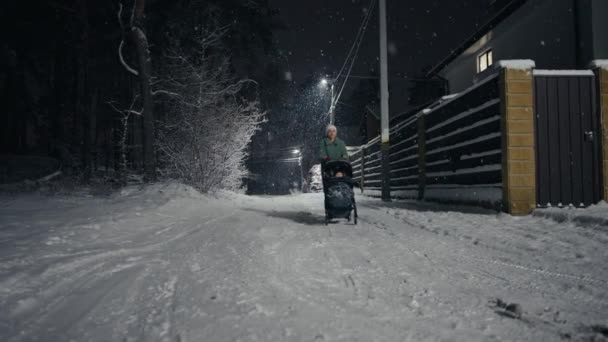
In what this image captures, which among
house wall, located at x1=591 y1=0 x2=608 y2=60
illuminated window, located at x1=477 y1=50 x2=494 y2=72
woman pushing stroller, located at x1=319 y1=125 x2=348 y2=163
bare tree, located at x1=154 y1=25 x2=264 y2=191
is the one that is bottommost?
woman pushing stroller, located at x1=319 y1=125 x2=348 y2=163

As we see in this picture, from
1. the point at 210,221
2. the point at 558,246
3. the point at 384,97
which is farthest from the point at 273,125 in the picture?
the point at 558,246

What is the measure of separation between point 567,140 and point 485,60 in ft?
46.5

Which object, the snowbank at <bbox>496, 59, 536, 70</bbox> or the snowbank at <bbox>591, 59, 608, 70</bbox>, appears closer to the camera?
the snowbank at <bbox>591, 59, 608, 70</bbox>

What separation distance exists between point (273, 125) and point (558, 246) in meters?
41.1

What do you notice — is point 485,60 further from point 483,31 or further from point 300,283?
point 300,283

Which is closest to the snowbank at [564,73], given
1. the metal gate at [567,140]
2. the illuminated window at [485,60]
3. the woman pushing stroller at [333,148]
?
the metal gate at [567,140]

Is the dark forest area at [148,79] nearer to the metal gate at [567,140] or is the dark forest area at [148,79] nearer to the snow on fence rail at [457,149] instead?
the snow on fence rail at [457,149]

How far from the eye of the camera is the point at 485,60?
18344 millimetres

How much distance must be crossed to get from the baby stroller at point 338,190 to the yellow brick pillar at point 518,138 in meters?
2.92

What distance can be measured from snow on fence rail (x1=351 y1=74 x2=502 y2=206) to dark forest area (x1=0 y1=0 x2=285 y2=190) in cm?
609

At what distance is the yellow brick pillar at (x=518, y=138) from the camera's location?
6164 millimetres

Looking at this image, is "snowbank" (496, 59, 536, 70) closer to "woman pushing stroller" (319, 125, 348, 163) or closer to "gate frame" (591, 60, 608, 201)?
"gate frame" (591, 60, 608, 201)

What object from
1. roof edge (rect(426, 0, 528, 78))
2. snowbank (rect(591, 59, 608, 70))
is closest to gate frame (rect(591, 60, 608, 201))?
snowbank (rect(591, 59, 608, 70))

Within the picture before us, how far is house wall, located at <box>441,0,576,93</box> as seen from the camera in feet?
41.5
